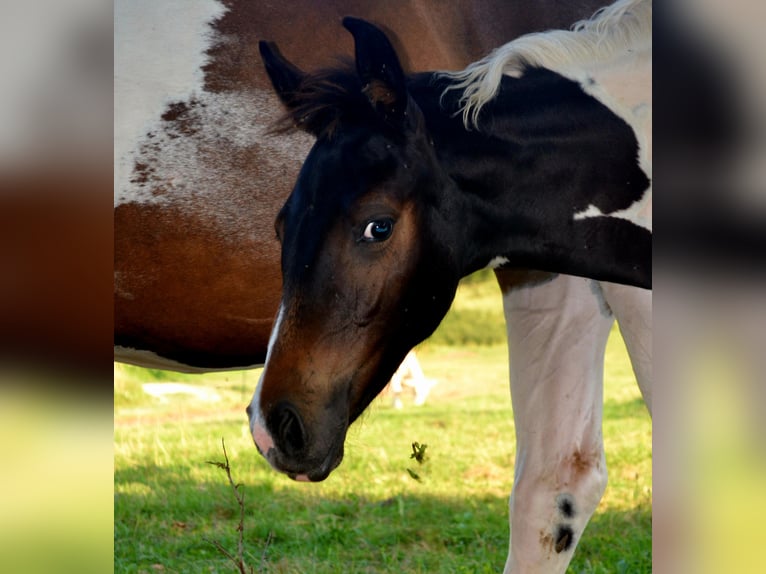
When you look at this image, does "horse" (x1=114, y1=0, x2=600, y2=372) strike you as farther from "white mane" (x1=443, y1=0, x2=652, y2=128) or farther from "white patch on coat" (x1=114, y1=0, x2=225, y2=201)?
"white mane" (x1=443, y1=0, x2=652, y2=128)

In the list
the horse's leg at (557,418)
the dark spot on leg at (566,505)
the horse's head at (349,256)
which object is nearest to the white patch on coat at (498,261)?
the horse's head at (349,256)

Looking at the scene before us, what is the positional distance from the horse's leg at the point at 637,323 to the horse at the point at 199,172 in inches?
36.2

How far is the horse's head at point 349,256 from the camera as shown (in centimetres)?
174

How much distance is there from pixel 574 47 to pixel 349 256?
0.66 m

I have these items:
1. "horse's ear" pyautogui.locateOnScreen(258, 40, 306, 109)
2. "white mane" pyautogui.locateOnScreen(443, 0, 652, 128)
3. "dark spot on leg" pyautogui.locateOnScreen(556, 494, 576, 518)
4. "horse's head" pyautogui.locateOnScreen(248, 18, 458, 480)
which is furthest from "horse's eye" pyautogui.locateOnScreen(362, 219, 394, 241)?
"dark spot on leg" pyautogui.locateOnScreen(556, 494, 576, 518)

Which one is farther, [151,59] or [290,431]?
[151,59]

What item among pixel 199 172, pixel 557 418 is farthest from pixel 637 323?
pixel 199 172

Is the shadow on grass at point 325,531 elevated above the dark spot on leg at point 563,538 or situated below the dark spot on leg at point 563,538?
below

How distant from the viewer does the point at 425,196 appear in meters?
1.82

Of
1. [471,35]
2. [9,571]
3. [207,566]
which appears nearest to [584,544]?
[207,566]

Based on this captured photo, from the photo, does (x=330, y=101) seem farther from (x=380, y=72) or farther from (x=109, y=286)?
(x=109, y=286)

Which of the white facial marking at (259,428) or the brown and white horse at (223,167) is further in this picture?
the brown and white horse at (223,167)

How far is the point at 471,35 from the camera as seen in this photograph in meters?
2.69

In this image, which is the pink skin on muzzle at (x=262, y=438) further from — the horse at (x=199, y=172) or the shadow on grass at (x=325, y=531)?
the shadow on grass at (x=325, y=531)
